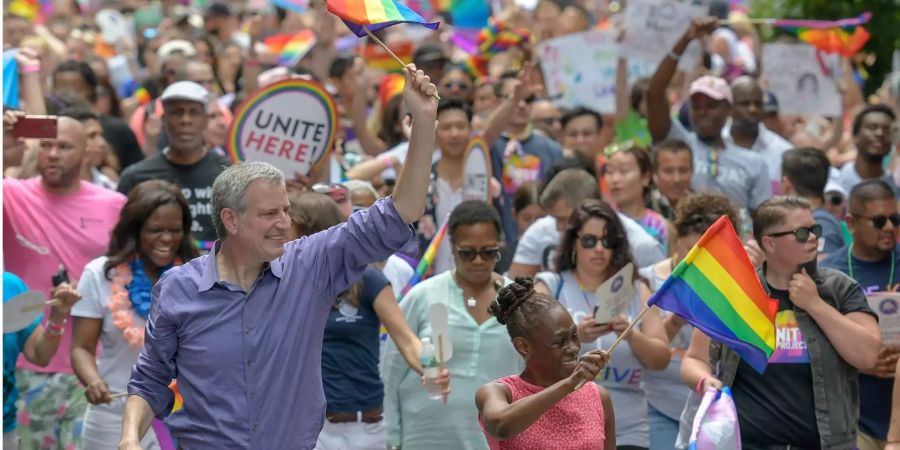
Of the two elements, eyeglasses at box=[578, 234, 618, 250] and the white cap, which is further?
the white cap

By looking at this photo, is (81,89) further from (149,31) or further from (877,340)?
(877,340)

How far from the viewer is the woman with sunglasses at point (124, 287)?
7441 mm

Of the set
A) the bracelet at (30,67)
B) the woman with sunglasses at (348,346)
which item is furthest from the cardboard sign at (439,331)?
the bracelet at (30,67)

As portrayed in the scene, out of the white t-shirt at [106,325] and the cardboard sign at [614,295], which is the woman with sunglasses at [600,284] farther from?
the white t-shirt at [106,325]

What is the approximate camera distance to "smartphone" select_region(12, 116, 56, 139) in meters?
7.89

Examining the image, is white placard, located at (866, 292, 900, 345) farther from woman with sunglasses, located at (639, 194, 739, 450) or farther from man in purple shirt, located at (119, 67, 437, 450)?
man in purple shirt, located at (119, 67, 437, 450)

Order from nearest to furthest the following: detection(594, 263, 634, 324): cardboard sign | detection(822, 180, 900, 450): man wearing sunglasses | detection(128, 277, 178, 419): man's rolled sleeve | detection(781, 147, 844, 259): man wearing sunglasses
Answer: detection(128, 277, 178, 419): man's rolled sleeve → detection(594, 263, 634, 324): cardboard sign → detection(822, 180, 900, 450): man wearing sunglasses → detection(781, 147, 844, 259): man wearing sunglasses

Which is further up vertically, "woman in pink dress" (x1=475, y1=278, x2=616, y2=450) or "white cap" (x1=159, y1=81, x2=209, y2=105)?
"white cap" (x1=159, y1=81, x2=209, y2=105)

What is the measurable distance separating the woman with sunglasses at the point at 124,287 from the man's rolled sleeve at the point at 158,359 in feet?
6.20

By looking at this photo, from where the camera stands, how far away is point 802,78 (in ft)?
44.5

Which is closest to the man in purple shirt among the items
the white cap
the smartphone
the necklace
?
the smartphone

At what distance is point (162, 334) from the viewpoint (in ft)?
17.8

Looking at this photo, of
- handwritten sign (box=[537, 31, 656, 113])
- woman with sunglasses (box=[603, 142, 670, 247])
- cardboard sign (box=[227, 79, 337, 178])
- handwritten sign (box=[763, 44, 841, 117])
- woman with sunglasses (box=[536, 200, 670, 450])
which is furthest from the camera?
handwritten sign (box=[537, 31, 656, 113])

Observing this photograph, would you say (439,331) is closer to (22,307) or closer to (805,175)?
(22,307)
